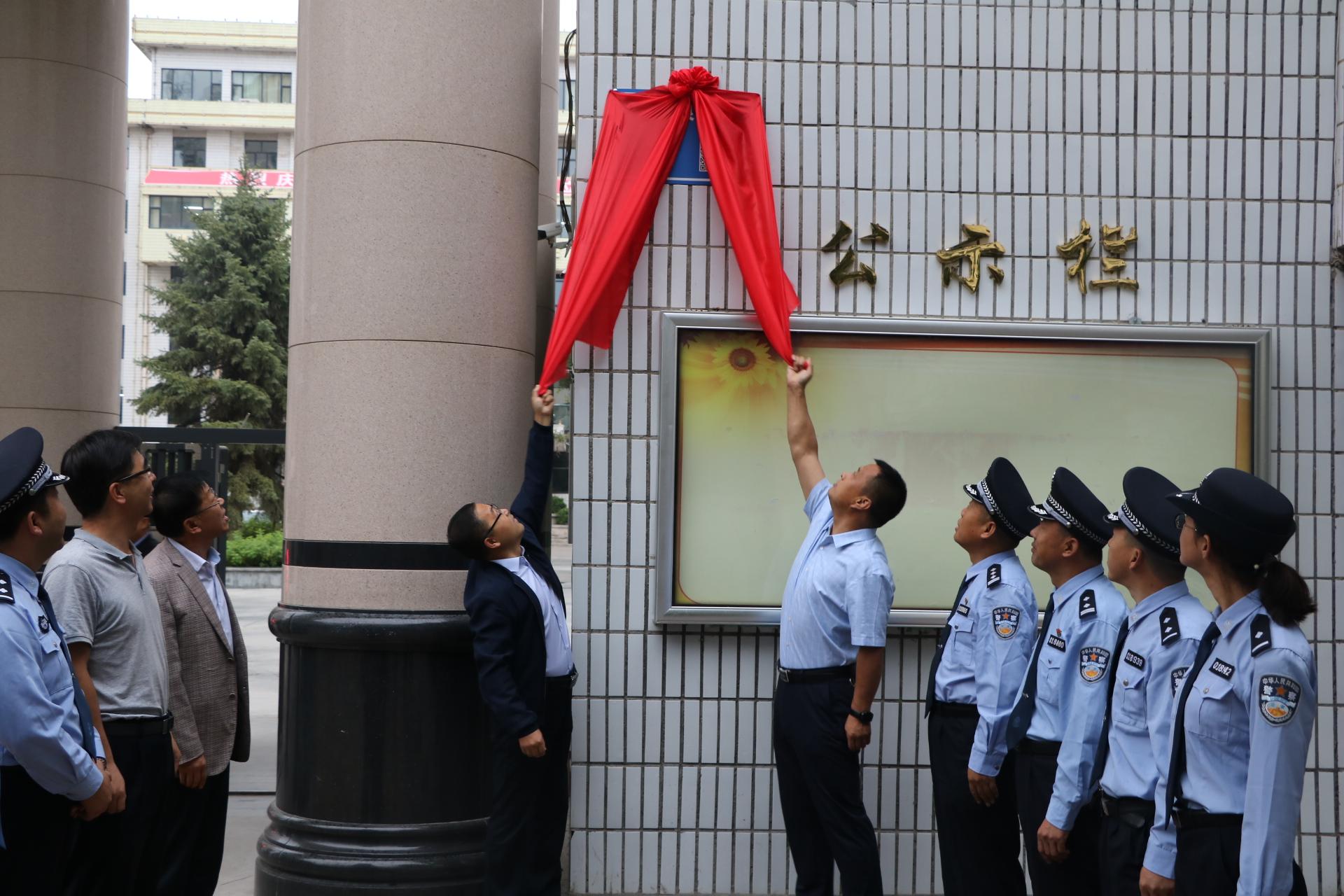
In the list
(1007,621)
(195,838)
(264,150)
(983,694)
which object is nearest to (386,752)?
(195,838)

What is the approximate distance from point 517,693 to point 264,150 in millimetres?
56252

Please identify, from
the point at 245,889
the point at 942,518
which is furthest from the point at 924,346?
the point at 245,889

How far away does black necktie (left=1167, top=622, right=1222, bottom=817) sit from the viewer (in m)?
3.13

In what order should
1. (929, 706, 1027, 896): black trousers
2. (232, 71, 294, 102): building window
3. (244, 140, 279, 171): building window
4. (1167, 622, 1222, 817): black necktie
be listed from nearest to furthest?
(1167, 622, 1222, 817): black necktie
(929, 706, 1027, 896): black trousers
(244, 140, 279, 171): building window
(232, 71, 294, 102): building window

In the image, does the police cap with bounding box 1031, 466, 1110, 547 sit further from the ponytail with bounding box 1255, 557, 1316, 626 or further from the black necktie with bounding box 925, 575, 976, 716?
the ponytail with bounding box 1255, 557, 1316, 626

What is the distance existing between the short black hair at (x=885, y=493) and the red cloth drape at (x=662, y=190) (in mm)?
776

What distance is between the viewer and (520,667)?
4.87 meters

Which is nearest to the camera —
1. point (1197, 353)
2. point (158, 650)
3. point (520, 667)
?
point (158, 650)

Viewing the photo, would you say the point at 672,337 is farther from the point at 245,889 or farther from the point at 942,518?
the point at 245,889

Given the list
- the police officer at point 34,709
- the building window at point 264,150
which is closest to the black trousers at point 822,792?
the police officer at point 34,709

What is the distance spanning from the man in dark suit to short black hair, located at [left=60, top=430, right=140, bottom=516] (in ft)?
4.16

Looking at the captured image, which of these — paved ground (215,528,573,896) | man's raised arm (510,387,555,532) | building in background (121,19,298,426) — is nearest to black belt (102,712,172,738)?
man's raised arm (510,387,555,532)

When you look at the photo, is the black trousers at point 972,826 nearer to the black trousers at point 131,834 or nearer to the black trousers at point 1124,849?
the black trousers at point 1124,849

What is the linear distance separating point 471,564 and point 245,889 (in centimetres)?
203
